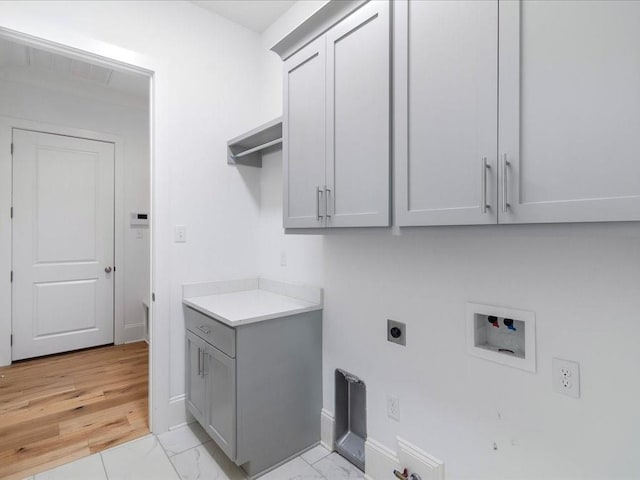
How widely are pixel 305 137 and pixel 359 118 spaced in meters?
0.36

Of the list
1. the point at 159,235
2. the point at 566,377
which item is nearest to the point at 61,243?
the point at 159,235

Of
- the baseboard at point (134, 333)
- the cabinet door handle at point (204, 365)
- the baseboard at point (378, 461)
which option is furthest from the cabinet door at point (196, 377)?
the baseboard at point (134, 333)

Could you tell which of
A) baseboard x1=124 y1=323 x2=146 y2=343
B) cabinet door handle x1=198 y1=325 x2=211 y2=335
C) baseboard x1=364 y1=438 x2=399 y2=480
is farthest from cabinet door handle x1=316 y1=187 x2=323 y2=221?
baseboard x1=124 y1=323 x2=146 y2=343

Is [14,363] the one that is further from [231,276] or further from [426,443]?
[426,443]

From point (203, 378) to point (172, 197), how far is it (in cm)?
115

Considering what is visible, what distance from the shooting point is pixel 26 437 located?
212 cm

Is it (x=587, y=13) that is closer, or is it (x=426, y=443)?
(x=587, y=13)

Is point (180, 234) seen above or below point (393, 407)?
above

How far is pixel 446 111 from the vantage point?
1.12m

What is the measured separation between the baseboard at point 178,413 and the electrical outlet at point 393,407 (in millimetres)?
1358

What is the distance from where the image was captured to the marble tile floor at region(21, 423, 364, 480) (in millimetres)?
1774

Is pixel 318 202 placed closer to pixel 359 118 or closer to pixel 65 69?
pixel 359 118

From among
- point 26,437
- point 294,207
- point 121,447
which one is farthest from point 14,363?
point 294,207

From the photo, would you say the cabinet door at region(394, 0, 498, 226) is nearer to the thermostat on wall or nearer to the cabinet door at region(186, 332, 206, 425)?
the cabinet door at region(186, 332, 206, 425)
